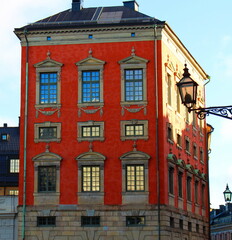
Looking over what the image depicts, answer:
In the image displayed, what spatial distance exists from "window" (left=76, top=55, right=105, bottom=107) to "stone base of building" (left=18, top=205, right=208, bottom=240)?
7682mm

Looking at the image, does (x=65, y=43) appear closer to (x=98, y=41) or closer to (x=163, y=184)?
(x=98, y=41)

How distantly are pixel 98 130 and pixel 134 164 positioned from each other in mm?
3623

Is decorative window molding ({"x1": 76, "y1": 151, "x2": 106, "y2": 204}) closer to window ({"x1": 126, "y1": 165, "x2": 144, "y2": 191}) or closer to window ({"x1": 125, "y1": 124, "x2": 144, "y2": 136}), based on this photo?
window ({"x1": 126, "y1": 165, "x2": 144, "y2": 191})

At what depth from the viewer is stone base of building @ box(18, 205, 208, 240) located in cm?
4809

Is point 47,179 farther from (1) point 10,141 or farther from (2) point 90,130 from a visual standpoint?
(1) point 10,141

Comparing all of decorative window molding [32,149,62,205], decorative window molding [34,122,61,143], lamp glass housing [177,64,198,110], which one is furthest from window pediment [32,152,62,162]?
lamp glass housing [177,64,198,110]

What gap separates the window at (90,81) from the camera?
5044 centimetres

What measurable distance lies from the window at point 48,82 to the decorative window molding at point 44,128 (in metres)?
1.39

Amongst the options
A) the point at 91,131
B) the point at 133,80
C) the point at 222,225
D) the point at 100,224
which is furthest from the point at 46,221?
the point at 222,225

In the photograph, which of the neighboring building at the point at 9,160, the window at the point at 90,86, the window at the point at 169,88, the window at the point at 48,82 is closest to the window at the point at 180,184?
the window at the point at 169,88

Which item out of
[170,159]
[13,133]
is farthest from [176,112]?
[13,133]

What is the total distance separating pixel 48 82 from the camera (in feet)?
168

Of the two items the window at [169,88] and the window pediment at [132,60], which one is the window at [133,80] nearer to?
the window pediment at [132,60]

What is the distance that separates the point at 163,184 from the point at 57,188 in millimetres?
7553
